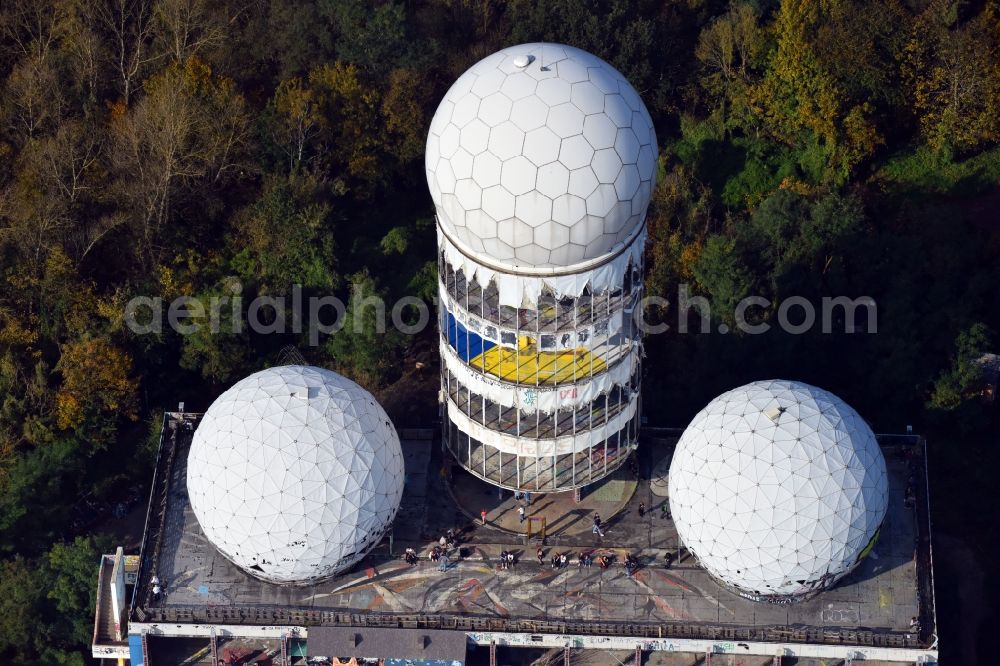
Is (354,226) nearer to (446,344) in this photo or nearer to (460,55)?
(460,55)

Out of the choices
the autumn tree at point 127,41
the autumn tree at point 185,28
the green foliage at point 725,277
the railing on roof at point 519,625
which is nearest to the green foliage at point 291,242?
the autumn tree at point 185,28

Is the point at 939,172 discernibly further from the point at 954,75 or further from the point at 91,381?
the point at 91,381

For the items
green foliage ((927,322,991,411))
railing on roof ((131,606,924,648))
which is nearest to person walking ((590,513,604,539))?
railing on roof ((131,606,924,648))

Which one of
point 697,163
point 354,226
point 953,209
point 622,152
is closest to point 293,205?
point 354,226

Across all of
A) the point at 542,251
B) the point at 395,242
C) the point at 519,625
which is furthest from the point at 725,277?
the point at 519,625

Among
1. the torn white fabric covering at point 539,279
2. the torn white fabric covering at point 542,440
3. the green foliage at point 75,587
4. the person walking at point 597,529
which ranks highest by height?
the torn white fabric covering at point 539,279

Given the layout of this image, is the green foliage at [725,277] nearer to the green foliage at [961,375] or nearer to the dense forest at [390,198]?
the dense forest at [390,198]
